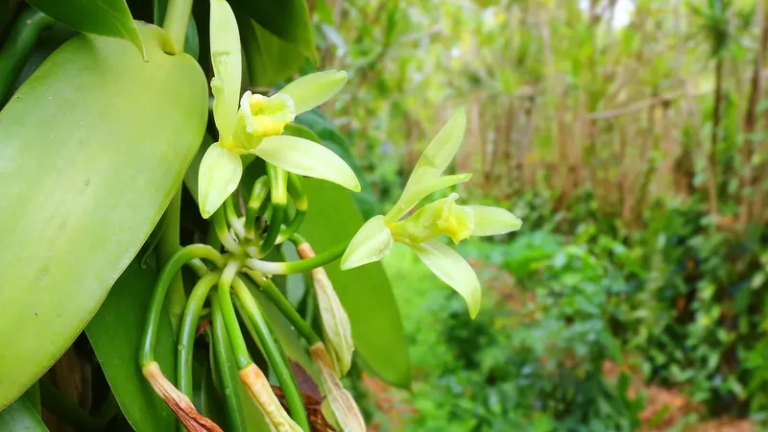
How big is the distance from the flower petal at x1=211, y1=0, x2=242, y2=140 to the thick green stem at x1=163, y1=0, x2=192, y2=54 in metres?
0.03

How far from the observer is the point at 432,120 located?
3.76 metres

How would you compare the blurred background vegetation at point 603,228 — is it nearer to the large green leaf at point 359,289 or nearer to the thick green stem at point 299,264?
the large green leaf at point 359,289

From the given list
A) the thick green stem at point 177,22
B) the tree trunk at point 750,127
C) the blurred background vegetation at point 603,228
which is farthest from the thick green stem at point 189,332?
the tree trunk at point 750,127

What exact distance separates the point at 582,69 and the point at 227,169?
97.1 inches

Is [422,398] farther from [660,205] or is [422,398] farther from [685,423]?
[660,205]

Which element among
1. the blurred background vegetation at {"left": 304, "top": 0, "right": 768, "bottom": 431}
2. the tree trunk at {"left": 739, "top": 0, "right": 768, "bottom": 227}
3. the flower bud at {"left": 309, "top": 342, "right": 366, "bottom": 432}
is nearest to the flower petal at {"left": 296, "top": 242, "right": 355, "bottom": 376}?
the flower bud at {"left": 309, "top": 342, "right": 366, "bottom": 432}

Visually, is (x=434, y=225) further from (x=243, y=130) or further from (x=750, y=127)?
(x=750, y=127)

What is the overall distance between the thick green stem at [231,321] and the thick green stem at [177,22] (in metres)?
0.11

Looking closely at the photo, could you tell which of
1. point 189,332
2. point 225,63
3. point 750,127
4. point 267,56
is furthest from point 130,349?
point 750,127

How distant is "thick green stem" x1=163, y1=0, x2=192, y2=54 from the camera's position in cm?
27

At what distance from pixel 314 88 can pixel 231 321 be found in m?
0.12

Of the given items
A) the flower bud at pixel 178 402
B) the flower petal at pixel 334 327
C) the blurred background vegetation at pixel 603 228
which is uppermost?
the flower bud at pixel 178 402

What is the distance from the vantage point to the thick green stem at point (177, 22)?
0.90ft

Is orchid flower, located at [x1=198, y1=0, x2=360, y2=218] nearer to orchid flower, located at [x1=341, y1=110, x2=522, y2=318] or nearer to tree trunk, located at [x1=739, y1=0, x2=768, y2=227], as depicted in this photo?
orchid flower, located at [x1=341, y1=110, x2=522, y2=318]
